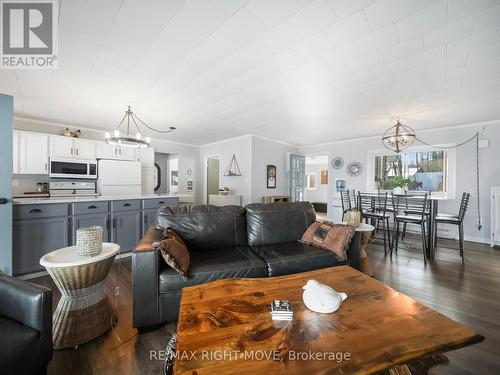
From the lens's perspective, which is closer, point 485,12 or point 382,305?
point 382,305

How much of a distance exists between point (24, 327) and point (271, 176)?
537 centimetres

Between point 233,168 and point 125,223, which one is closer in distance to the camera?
point 125,223

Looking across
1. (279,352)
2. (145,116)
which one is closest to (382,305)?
(279,352)

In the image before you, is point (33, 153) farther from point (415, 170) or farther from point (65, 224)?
point (415, 170)

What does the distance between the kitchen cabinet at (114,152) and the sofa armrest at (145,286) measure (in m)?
4.20

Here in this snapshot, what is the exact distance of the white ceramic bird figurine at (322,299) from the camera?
1076 millimetres

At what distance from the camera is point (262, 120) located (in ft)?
13.8

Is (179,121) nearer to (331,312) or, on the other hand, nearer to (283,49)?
(283,49)

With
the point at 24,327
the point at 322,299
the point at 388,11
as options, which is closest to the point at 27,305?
the point at 24,327

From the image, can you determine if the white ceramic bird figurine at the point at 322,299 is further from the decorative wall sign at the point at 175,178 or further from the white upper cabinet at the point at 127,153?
the decorative wall sign at the point at 175,178

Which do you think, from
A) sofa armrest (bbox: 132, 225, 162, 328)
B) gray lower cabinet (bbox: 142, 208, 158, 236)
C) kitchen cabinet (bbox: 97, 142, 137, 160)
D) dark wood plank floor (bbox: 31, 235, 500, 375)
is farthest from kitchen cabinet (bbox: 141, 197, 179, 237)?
kitchen cabinet (bbox: 97, 142, 137, 160)

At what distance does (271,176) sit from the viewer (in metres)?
5.98

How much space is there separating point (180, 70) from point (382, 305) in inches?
111

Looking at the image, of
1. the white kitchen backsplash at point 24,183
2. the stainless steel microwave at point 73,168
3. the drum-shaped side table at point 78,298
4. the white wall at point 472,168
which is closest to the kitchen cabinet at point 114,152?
the stainless steel microwave at point 73,168
